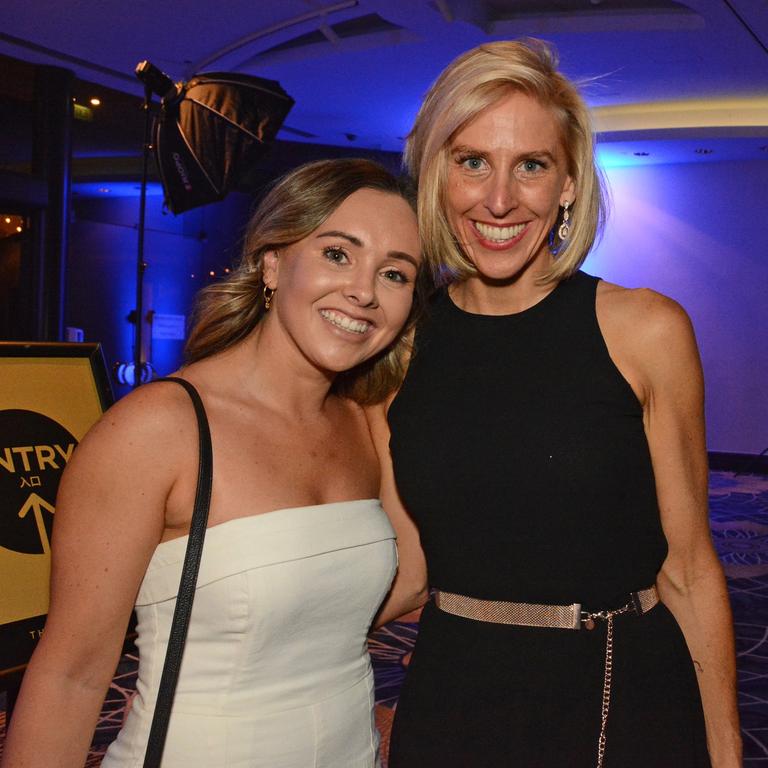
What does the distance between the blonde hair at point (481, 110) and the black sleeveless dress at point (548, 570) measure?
18 cm

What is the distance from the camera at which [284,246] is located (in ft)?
5.82

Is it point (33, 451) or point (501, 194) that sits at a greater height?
point (501, 194)

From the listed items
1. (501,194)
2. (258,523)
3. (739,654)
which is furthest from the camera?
(739,654)

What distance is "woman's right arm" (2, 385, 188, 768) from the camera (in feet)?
4.65

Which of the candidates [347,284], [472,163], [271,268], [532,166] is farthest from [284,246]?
[532,166]

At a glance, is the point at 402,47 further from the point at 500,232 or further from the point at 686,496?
the point at 686,496

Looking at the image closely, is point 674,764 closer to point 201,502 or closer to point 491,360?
point 491,360

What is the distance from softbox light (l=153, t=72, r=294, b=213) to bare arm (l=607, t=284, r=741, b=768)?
4097mm

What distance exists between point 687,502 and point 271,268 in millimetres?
954

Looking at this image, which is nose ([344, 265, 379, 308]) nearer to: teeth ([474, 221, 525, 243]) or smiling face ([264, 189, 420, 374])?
smiling face ([264, 189, 420, 374])

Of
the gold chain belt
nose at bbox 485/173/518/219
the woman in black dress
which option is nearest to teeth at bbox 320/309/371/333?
the woman in black dress

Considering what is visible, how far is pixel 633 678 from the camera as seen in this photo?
1604 mm

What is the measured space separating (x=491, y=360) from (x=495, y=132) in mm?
453

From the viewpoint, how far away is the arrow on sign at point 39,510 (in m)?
1.82
